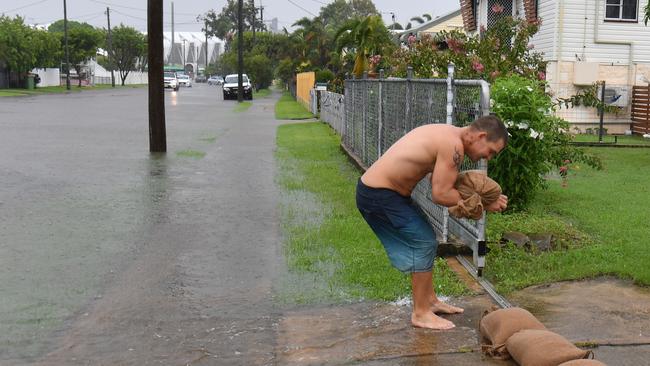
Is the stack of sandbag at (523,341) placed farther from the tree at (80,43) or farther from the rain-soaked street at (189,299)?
the tree at (80,43)

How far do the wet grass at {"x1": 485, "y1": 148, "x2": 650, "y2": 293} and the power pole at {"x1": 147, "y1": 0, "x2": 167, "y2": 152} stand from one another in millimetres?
8013

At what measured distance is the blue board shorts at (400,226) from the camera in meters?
4.97

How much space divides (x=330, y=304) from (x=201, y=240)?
2.59 meters

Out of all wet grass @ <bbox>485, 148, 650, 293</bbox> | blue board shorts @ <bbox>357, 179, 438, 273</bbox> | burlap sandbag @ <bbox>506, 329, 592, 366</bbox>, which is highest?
blue board shorts @ <bbox>357, 179, 438, 273</bbox>

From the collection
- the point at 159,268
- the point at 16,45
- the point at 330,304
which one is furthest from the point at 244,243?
the point at 16,45

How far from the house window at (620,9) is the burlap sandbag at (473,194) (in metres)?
19.0

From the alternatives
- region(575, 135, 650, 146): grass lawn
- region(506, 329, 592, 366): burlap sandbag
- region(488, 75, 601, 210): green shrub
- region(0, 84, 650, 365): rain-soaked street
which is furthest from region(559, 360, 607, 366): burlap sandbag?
region(575, 135, 650, 146): grass lawn

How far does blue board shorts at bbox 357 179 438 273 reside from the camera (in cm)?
497

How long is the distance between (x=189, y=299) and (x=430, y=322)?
1.86 metres

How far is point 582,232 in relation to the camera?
304 inches

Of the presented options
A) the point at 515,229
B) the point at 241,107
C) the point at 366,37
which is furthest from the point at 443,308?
the point at 241,107

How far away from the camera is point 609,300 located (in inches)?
219

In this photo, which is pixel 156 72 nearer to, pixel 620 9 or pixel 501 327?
pixel 501 327

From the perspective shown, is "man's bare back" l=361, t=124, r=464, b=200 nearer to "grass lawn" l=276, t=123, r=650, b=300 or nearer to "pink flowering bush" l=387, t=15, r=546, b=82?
"grass lawn" l=276, t=123, r=650, b=300
